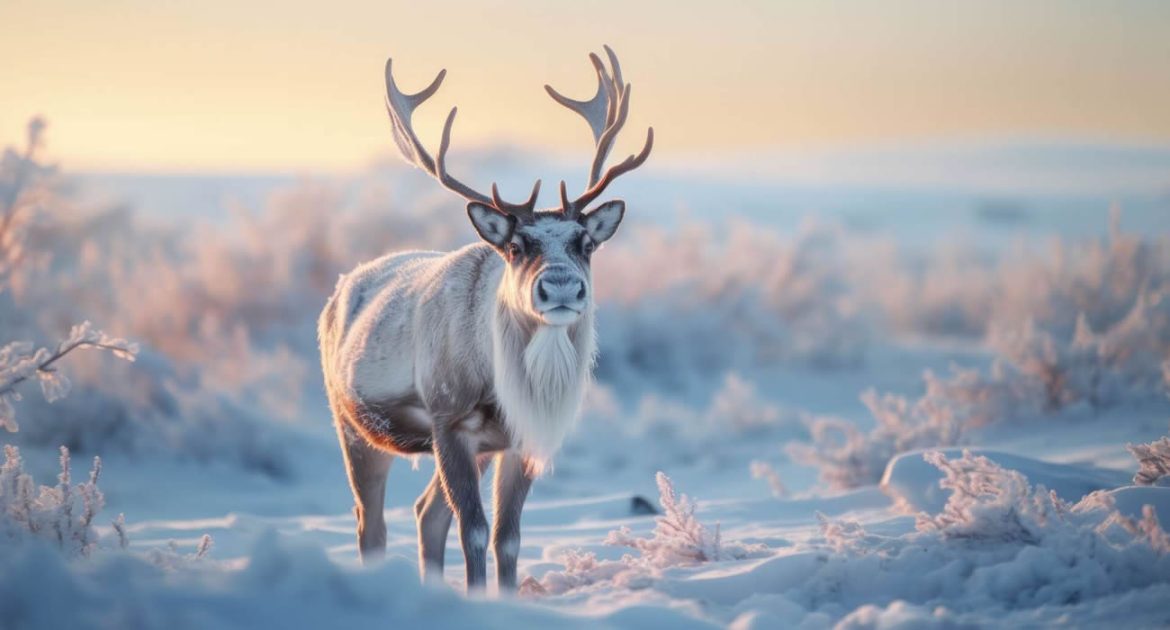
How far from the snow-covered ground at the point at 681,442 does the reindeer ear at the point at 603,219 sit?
4.19 feet

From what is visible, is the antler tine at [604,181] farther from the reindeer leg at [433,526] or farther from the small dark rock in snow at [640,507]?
the small dark rock in snow at [640,507]

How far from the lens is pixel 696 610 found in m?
4.20

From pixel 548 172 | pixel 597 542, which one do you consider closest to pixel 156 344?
pixel 597 542

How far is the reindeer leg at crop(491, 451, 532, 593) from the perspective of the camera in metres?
5.27

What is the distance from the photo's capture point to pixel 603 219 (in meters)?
5.55

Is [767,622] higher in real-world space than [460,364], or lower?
lower

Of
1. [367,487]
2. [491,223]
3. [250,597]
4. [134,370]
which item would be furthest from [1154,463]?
[134,370]

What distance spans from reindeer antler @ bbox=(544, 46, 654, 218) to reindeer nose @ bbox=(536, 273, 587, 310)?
0.60 m

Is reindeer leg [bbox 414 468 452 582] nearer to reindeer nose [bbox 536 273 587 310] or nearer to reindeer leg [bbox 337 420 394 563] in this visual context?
reindeer leg [bbox 337 420 394 563]

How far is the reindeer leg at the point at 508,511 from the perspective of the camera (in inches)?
208

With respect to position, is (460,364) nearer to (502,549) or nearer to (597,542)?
(502,549)

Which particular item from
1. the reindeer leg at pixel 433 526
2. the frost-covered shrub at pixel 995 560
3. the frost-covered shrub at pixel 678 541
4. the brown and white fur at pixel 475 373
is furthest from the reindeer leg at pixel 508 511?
the frost-covered shrub at pixel 995 560

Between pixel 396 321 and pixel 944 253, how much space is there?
23.7m

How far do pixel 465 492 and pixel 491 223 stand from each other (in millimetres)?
1237
